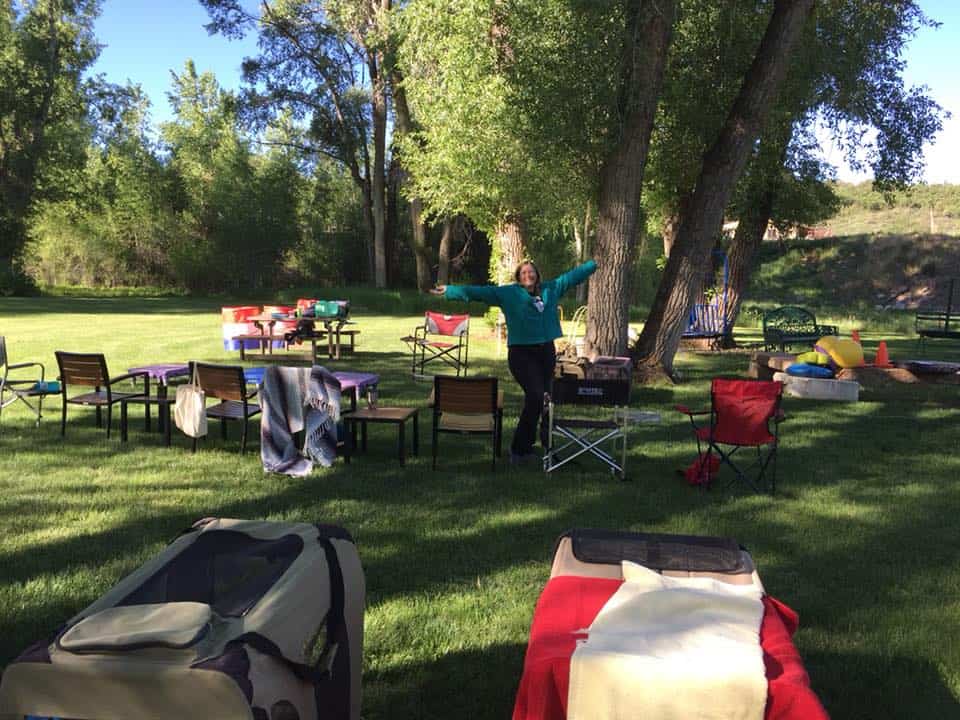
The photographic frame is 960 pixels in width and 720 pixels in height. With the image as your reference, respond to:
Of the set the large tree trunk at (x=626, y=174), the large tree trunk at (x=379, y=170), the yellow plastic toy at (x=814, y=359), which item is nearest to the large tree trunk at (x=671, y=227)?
the yellow plastic toy at (x=814, y=359)

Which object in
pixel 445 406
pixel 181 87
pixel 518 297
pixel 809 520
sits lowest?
pixel 809 520

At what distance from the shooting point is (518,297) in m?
7.10

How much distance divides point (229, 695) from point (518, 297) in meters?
5.43

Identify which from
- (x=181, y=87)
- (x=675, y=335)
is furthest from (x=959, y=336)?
(x=181, y=87)

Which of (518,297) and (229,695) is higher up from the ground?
(518,297)

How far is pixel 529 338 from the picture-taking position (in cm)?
717

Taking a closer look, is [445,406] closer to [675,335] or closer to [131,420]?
[131,420]

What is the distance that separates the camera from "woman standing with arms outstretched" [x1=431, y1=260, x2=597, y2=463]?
710cm

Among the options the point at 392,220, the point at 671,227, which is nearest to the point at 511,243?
the point at 671,227

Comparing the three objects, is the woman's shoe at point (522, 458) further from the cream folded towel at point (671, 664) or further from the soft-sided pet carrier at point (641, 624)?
the cream folded towel at point (671, 664)

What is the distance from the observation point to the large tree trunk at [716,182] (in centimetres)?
1073

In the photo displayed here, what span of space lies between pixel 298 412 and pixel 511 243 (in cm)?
1309

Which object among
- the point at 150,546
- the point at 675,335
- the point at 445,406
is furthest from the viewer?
the point at 675,335

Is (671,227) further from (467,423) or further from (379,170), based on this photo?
(379,170)
